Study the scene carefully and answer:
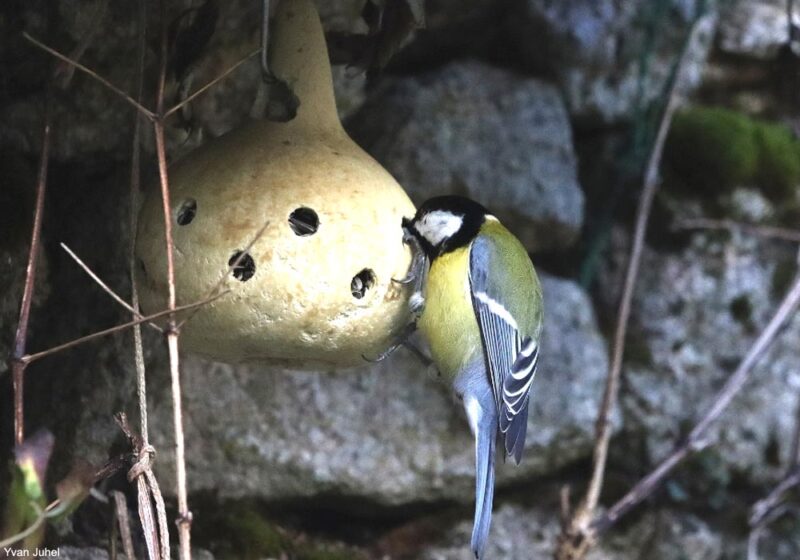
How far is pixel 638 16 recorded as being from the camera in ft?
7.13

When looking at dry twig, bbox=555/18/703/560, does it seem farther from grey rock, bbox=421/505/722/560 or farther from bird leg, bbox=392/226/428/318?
bird leg, bbox=392/226/428/318

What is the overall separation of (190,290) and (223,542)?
2.31 ft

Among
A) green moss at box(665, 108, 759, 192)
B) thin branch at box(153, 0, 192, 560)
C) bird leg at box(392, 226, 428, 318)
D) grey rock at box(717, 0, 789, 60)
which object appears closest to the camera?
thin branch at box(153, 0, 192, 560)

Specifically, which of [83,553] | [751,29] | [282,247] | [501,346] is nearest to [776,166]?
[751,29]

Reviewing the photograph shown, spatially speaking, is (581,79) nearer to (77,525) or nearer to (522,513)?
(522,513)

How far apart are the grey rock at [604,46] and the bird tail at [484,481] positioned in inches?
35.2

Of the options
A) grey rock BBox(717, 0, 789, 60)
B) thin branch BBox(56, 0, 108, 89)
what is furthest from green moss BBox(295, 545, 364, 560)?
grey rock BBox(717, 0, 789, 60)

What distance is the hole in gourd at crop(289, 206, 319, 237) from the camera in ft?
3.84

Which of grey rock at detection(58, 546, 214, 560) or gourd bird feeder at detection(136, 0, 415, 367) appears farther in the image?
grey rock at detection(58, 546, 214, 560)

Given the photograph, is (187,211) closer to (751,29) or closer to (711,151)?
(711,151)

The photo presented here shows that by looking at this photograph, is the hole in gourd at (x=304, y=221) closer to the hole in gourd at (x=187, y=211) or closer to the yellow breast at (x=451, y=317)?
the hole in gourd at (x=187, y=211)

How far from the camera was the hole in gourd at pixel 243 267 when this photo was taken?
1.13 metres

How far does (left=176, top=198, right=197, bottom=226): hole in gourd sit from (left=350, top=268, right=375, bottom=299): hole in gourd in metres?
0.19

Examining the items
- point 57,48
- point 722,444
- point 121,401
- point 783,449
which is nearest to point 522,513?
point 722,444
